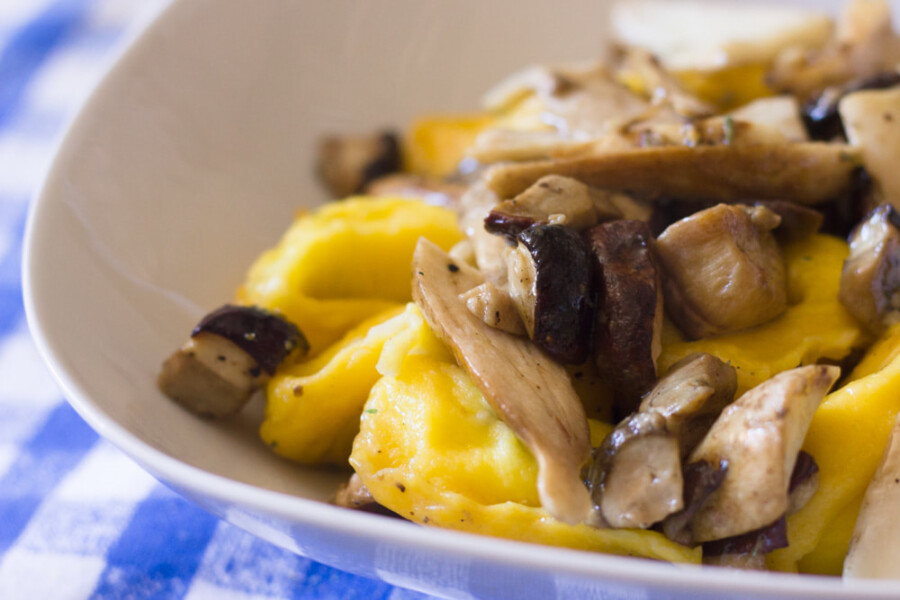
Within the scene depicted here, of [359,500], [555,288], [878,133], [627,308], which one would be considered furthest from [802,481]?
[878,133]

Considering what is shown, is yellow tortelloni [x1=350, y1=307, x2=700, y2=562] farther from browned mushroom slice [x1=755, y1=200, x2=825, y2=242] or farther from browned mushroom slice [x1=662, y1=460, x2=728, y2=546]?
browned mushroom slice [x1=755, y1=200, x2=825, y2=242]

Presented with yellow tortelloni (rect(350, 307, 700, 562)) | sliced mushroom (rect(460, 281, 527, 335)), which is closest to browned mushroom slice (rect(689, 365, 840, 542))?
yellow tortelloni (rect(350, 307, 700, 562))

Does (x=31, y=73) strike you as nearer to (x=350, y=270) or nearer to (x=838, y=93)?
(x=350, y=270)

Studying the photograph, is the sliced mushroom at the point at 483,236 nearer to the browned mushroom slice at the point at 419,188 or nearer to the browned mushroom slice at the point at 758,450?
the browned mushroom slice at the point at 419,188

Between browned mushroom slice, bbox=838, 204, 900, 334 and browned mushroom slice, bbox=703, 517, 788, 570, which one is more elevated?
browned mushroom slice, bbox=838, 204, 900, 334

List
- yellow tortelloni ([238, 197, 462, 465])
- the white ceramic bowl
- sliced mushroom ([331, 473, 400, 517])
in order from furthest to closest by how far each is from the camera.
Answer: yellow tortelloni ([238, 197, 462, 465]) < sliced mushroom ([331, 473, 400, 517]) < the white ceramic bowl

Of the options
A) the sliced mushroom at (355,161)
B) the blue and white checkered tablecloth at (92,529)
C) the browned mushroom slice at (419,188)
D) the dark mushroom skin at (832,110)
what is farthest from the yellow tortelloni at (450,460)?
the sliced mushroom at (355,161)

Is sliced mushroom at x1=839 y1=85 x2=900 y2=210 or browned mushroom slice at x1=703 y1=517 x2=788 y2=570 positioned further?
sliced mushroom at x1=839 y1=85 x2=900 y2=210
